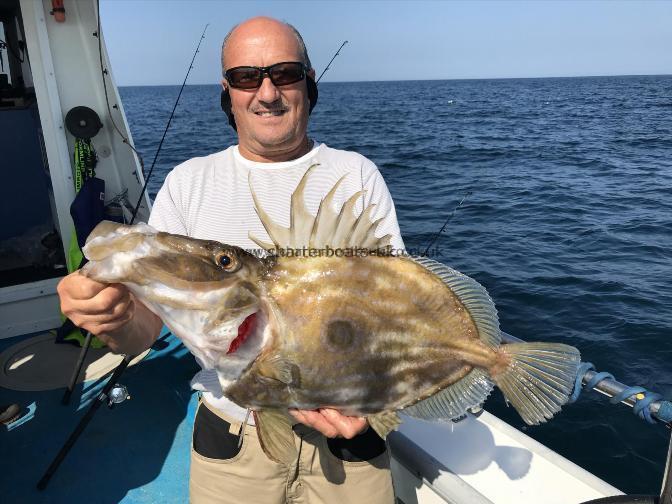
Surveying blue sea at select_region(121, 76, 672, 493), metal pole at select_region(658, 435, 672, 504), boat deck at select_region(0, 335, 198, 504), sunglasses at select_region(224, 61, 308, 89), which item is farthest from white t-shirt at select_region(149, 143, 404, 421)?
boat deck at select_region(0, 335, 198, 504)

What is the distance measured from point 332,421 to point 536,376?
82cm

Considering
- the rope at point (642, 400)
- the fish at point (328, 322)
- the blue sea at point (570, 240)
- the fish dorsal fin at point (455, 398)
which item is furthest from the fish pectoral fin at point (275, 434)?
the blue sea at point (570, 240)

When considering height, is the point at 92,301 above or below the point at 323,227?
below

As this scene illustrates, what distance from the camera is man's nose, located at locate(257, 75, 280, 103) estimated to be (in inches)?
97.8

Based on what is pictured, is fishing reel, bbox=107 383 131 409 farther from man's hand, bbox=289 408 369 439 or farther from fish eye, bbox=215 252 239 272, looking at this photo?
fish eye, bbox=215 252 239 272

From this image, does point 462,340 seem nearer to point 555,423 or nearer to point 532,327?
point 555,423

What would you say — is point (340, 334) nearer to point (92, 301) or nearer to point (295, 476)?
point (92, 301)

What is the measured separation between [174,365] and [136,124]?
134 ft

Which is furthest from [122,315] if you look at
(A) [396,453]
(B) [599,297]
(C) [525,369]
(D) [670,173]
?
(D) [670,173]

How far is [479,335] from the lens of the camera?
1898 mm

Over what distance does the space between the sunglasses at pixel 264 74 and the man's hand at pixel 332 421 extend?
1.64 meters

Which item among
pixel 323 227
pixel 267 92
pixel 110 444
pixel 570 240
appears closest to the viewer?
pixel 323 227

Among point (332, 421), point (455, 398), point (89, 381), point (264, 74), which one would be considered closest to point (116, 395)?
point (89, 381)

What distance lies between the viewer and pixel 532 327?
7.86 m
